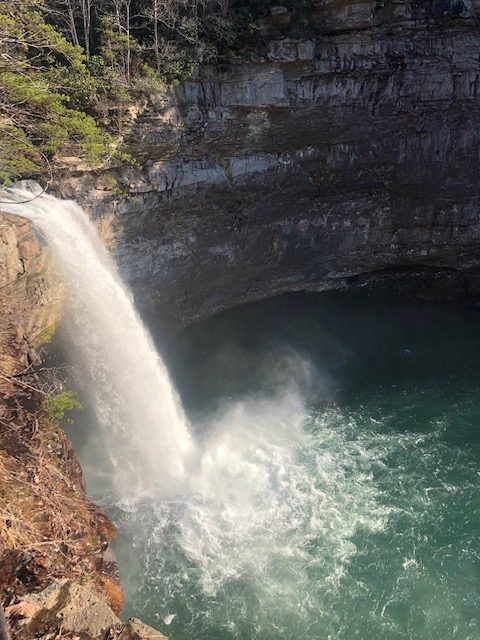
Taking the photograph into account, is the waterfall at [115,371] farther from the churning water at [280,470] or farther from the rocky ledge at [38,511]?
Answer: the rocky ledge at [38,511]

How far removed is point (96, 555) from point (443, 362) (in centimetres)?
1256

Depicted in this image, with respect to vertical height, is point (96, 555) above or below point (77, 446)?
above

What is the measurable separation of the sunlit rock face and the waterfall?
5.62ft

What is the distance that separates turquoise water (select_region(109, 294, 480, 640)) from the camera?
30.2 ft

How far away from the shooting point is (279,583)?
9.62m

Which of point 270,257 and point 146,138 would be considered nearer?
point 146,138

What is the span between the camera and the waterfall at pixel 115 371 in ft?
38.7

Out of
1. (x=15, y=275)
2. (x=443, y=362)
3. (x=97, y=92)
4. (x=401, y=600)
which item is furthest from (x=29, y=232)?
(x=443, y=362)

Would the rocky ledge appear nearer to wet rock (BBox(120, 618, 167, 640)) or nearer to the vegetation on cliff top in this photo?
wet rock (BBox(120, 618, 167, 640))

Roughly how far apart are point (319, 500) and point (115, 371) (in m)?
6.13

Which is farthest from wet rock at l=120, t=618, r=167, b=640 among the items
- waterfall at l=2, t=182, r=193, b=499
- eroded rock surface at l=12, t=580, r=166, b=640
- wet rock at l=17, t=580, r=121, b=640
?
waterfall at l=2, t=182, r=193, b=499

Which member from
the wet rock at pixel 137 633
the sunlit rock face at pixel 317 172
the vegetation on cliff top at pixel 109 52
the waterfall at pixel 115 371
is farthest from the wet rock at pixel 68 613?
the sunlit rock face at pixel 317 172

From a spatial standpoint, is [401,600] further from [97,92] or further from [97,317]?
[97,92]

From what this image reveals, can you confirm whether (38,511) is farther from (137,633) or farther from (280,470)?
(280,470)
